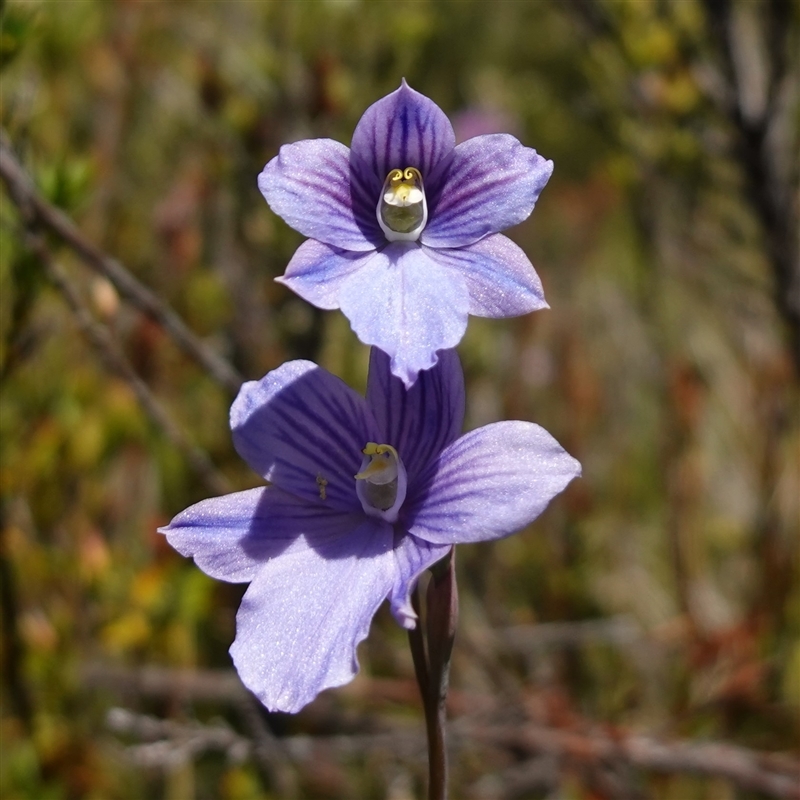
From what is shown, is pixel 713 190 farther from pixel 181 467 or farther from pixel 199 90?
pixel 181 467

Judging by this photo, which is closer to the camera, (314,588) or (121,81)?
(314,588)

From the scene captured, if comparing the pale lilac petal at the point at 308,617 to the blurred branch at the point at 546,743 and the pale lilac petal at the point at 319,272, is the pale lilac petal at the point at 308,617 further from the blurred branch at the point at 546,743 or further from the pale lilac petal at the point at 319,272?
the blurred branch at the point at 546,743

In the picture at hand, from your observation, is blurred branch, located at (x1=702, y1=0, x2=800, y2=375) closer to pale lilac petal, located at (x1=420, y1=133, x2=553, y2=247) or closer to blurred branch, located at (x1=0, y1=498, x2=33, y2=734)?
pale lilac petal, located at (x1=420, y1=133, x2=553, y2=247)

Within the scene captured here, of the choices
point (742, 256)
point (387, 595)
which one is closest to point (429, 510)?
point (387, 595)

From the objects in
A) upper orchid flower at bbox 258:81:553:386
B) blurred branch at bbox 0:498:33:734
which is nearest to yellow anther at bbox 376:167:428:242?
upper orchid flower at bbox 258:81:553:386

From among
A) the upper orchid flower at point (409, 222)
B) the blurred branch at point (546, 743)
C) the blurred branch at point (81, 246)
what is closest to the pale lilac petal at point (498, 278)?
the upper orchid flower at point (409, 222)

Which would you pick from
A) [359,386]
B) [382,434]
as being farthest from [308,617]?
[359,386]
